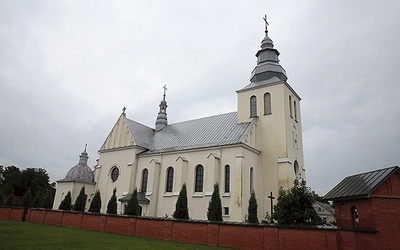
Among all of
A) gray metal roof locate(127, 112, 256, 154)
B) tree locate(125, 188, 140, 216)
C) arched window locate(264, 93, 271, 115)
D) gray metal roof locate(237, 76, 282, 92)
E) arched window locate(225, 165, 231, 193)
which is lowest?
tree locate(125, 188, 140, 216)

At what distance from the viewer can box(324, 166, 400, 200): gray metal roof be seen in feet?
39.1

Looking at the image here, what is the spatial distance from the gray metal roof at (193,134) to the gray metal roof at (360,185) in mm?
11887

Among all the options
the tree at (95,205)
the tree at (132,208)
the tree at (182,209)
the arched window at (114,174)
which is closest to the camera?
the tree at (182,209)

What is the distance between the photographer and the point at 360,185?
12.9m

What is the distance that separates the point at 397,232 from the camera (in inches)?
437

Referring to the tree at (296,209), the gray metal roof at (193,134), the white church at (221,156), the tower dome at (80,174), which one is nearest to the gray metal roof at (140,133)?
the gray metal roof at (193,134)

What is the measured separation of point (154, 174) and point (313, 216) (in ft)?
56.7

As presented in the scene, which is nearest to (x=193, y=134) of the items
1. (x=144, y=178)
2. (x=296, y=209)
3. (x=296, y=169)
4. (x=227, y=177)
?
(x=144, y=178)

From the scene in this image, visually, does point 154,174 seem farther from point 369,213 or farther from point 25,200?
point 25,200

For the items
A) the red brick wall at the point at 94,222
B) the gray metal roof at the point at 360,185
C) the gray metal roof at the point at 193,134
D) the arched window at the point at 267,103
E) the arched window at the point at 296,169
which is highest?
the arched window at the point at 267,103

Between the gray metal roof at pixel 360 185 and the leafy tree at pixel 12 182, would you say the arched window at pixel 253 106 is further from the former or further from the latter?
the leafy tree at pixel 12 182

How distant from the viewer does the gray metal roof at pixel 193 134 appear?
2792 cm

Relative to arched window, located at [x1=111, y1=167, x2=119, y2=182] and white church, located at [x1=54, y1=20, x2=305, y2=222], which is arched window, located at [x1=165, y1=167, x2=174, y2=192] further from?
arched window, located at [x1=111, y1=167, x2=119, y2=182]

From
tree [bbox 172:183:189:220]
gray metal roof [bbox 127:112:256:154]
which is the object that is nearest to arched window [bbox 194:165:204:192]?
gray metal roof [bbox 127:112:256:154]
